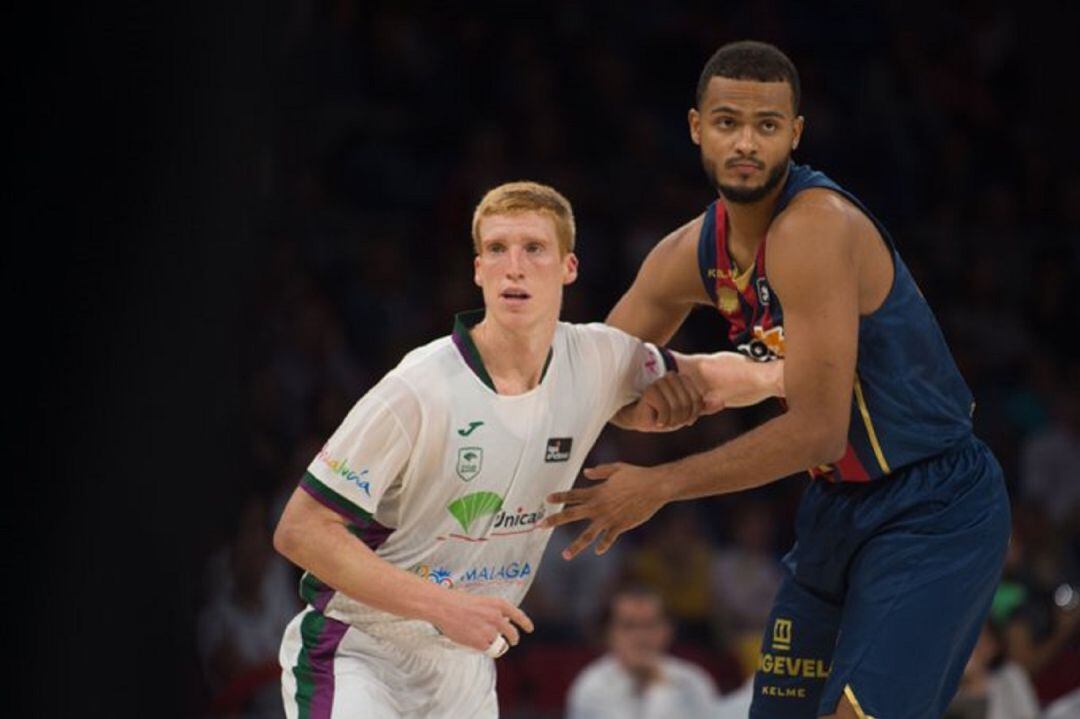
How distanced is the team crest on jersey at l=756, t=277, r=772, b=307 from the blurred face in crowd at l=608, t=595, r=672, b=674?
133 inches

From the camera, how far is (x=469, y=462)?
16.3ft

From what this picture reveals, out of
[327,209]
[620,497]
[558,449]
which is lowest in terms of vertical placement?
[620,497]

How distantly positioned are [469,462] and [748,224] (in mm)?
1031

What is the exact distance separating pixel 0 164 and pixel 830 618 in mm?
4794

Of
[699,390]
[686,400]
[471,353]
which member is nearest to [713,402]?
[699,390]

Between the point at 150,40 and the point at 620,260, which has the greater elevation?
the point at 150,40

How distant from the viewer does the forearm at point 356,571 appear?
4625 mm

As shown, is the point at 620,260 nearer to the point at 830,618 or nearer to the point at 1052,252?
the point at 1052,252

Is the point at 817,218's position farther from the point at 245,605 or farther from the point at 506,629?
the point at 245,605

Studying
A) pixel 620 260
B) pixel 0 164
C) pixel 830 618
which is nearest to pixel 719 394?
pixel 830 618

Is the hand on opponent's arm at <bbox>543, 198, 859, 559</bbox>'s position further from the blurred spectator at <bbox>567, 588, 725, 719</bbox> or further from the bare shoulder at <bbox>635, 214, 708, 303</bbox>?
the blurred spectator at <bbox>567, 588, 725, 719</bbox>

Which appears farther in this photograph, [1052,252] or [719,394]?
[1052,252]

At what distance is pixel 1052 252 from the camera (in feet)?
36.9

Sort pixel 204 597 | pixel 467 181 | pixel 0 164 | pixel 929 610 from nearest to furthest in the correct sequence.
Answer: pixel 929 610
pixel 0 164
pixel 204 597
pixel 467 181
